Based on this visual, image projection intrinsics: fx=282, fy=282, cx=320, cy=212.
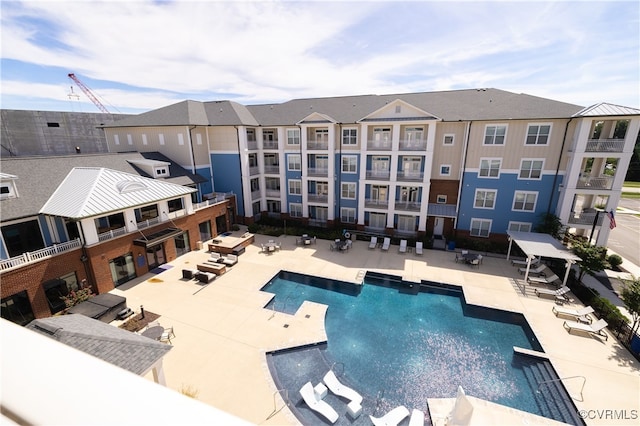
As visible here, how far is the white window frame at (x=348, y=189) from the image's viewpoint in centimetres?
3014

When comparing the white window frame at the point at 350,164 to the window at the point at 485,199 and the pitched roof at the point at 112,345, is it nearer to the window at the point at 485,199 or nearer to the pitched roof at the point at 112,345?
the window at the point at 485,199

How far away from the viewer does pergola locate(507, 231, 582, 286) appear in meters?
19.6

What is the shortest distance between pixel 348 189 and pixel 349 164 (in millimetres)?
2677

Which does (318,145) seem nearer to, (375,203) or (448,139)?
(375,203)

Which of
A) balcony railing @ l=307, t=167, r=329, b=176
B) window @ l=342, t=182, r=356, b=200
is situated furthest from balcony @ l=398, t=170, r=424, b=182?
balcony railing @ l=307, t=167, r=329, b=176

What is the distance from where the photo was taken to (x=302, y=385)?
12594 mm

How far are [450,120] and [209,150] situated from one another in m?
24.6

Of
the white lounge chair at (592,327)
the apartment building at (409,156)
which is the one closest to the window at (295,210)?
the apartment building at (409,156)

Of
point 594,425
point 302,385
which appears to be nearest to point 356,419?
point 302,385

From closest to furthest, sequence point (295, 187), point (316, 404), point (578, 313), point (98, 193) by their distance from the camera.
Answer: point (316, 404)
point (578, 313)
point (98, 193)
point (295, 187)

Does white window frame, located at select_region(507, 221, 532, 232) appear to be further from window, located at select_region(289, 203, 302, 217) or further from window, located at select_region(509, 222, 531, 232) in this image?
window, located at select_region(289, 203, 302, 217)

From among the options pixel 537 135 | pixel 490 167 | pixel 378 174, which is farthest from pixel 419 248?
pixel 537 135

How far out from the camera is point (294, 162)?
31609mm

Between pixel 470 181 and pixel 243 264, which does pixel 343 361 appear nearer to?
pixel 243 264
